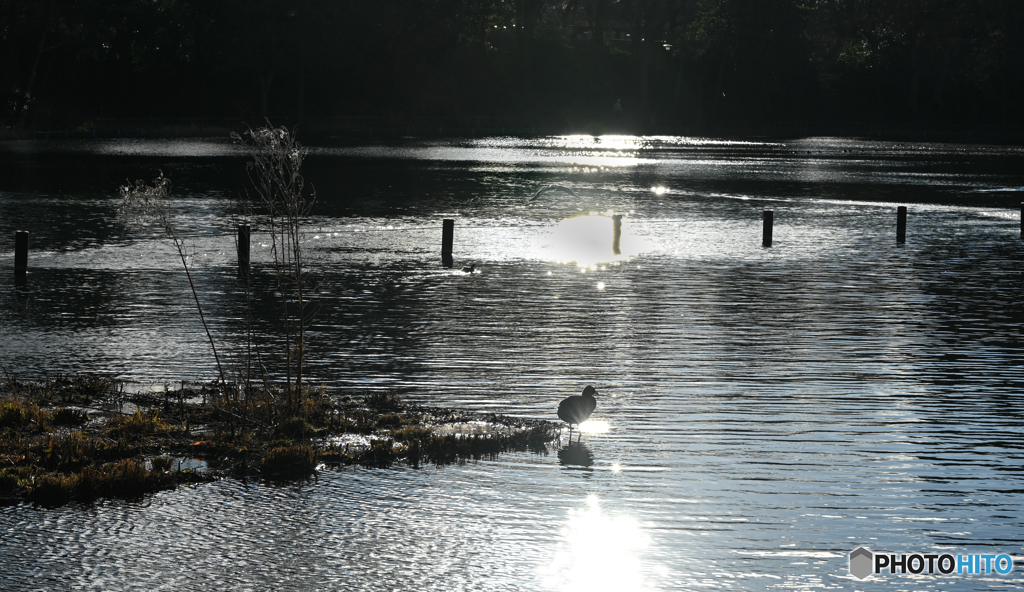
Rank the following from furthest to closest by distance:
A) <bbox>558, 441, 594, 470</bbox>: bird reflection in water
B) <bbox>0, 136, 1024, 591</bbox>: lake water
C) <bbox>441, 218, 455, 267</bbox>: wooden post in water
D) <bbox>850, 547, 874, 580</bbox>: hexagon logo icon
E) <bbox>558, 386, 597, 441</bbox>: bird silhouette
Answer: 1. <bbox>441, 218, 455, 267</bbox>: wooden post in water
2. <bbox>558, 386, 597, 441</bbox>: bird silhouette
3. <bbox>558, 441, 594, 470</bbox>: bird reflection in water
4. <bbox>0, 136, 1024, 591</bbox>: lake water
5. <bbox>850, 547, 874, 580</bbox>: hexagon logo icon

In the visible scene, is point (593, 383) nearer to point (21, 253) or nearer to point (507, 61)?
point (21, 253)

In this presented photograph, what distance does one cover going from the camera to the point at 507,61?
133125mm

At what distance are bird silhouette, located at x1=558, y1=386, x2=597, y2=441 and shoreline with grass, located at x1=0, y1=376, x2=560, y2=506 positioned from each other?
271 millimetres

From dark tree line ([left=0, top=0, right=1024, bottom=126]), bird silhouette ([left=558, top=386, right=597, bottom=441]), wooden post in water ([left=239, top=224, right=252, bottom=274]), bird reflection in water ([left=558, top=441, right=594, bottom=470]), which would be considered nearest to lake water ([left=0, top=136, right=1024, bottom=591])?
bird reflection in water ([left=558, top=441, right=594, bottom=470])

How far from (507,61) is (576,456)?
410 ft

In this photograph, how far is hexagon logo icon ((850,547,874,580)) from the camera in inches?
340

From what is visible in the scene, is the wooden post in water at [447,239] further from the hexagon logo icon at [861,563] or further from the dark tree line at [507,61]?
the dark tree line at [507,61]

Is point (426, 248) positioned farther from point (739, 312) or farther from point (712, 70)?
point (712, 70)

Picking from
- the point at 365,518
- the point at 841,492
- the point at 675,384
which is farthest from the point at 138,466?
the point at 675,384

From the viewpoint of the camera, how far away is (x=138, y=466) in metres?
10.2

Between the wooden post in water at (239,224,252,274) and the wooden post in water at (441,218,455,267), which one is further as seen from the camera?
the wooden post in water at (441,218,455,267)

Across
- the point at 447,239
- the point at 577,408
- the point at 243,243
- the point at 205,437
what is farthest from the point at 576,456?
the point at 447,239

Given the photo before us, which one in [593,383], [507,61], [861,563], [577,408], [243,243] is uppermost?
[507,61]

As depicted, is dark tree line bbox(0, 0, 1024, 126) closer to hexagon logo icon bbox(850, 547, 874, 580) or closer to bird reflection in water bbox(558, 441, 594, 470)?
bird reflection in water bbox(558, 441, 594, 470)
